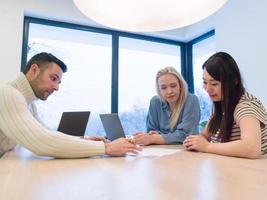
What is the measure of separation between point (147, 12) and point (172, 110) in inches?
33.3

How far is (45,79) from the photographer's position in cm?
136

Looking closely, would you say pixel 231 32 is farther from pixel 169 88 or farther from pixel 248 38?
pixel 169 88

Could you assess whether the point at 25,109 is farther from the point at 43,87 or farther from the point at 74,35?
the point at 74,35

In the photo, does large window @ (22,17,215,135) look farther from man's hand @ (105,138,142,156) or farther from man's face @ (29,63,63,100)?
man's hand @ (105,138,142,156)

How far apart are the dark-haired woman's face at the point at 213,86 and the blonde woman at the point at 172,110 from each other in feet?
1.08

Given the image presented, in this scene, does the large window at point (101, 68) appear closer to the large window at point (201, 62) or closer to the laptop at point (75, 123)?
the large window at point (201, 62)

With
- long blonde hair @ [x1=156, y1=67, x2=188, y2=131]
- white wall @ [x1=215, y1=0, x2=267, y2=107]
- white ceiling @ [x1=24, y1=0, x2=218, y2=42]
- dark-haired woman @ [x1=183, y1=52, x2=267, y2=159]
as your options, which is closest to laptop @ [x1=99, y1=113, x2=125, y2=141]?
long blonde hair @ [x1=156, y1=67, x2=188, y2=131]

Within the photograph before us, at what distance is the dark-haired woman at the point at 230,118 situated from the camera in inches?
35.9

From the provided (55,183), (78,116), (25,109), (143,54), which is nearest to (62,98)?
(78,116)

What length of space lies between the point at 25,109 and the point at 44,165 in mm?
266

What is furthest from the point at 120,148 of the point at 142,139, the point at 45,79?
the point at 45,79

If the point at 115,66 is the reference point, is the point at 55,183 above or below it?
below

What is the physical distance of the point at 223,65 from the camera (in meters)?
1.14

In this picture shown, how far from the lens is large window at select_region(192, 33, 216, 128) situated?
303 cm
